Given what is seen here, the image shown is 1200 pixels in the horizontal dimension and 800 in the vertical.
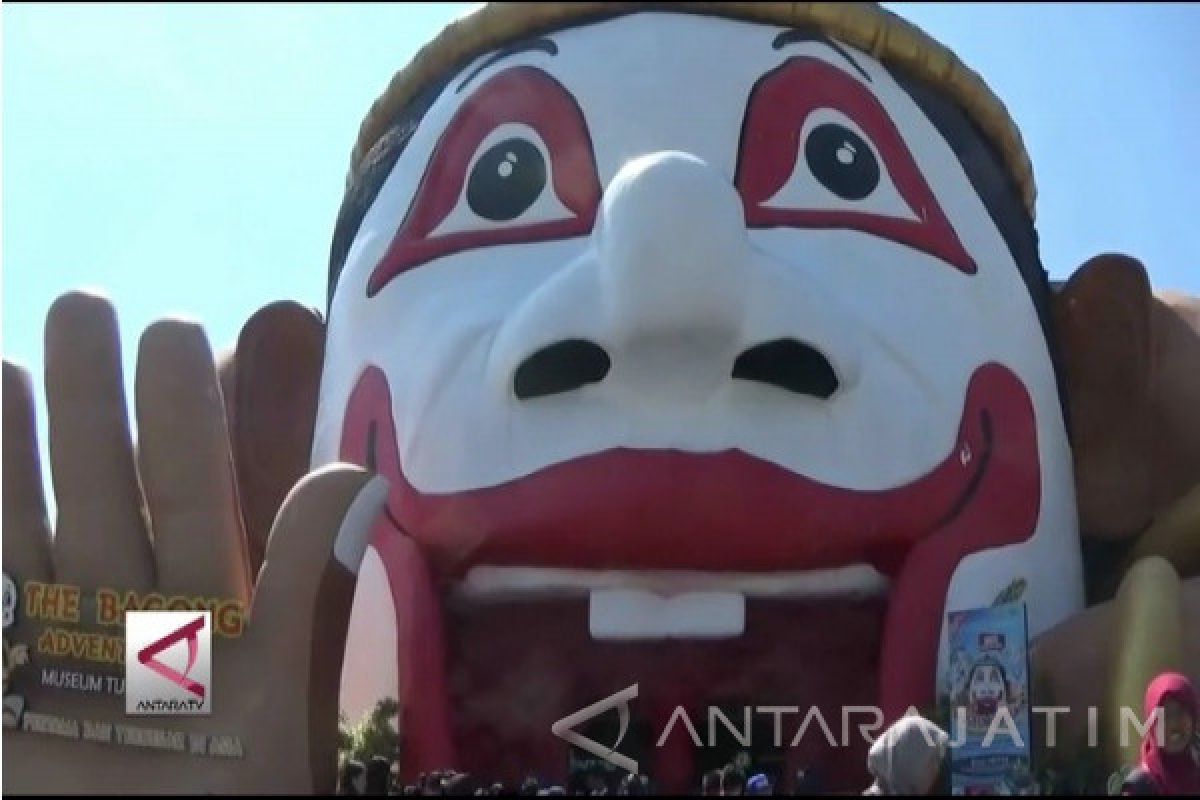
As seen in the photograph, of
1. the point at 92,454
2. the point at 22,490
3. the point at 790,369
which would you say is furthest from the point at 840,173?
the point at 22,490

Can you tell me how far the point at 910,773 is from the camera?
11.9 ft

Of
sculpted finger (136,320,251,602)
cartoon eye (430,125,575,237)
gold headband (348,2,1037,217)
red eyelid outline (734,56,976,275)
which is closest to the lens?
sculpted finger (136,320,251,602)

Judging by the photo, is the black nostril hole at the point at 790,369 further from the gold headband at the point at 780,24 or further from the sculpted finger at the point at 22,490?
the sculpted finger at the point at 22,490

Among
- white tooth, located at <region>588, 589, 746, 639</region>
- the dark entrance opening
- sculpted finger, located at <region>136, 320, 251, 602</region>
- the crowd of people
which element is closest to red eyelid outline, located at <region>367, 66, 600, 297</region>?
sculpted finger, located at <region>136, 320, 251, 602</region>

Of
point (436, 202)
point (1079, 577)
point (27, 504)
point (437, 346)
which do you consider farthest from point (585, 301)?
point (1079, 577)

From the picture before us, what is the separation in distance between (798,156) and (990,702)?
2.96 meters

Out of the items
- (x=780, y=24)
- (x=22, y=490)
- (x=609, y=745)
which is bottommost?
(x=609, y=745)

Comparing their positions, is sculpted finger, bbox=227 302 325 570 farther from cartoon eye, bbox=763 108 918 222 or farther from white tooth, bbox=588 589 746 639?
cartoon eye, bbox=763 108 918 222

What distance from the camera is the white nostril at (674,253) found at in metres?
6.69

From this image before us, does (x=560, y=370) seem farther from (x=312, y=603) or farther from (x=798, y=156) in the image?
(x=312, y=603)

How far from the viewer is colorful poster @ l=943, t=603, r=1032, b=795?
5.73m

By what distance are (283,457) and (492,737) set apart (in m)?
2.09

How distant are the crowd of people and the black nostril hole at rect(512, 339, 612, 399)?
167 centimetres

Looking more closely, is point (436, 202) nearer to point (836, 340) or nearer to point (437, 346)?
point (437, 346)
